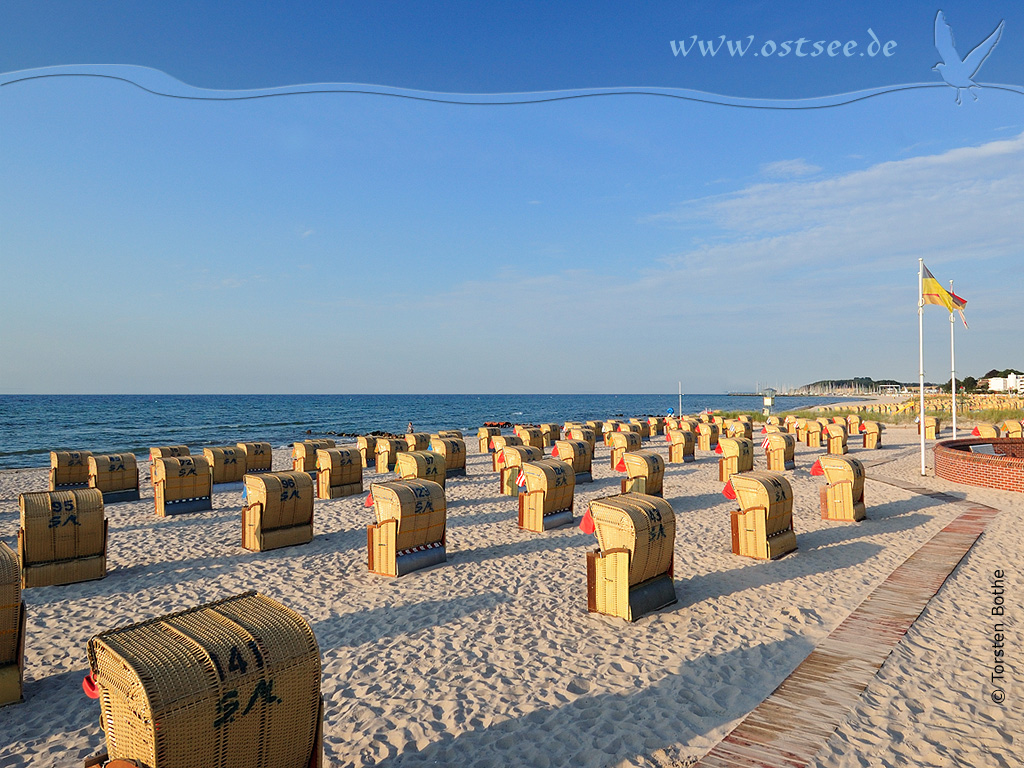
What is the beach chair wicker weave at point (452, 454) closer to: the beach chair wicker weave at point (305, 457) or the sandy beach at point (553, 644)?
the beach chair wicker weave at point (305, 457)

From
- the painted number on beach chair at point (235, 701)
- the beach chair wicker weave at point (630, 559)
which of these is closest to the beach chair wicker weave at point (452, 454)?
the beach chair wicker weave at point (630, 559)

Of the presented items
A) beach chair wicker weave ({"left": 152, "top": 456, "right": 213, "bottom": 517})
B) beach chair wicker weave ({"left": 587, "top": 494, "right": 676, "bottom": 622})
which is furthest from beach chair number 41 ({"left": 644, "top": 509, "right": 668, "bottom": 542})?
beach chair wicker weave ({"left": 152, "top": 456, "right": 213, "bottom": 517})

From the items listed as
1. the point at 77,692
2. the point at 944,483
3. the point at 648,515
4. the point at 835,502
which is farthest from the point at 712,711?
the point at 944,483

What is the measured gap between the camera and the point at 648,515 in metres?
8.38

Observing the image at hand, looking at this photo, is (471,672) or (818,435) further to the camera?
(818,435)

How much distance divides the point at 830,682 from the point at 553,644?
306 centimetres

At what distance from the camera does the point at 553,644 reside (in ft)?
24.2

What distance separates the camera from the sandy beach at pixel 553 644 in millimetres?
5305

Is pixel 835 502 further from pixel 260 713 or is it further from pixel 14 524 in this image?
pixel 14 524

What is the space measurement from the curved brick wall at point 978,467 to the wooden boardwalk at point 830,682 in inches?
354

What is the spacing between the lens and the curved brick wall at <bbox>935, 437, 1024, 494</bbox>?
16.8 m

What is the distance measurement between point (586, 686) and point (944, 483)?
17.7 metres

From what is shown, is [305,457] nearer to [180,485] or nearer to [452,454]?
[452,454]

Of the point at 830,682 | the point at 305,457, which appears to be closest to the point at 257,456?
the point at 305,457
